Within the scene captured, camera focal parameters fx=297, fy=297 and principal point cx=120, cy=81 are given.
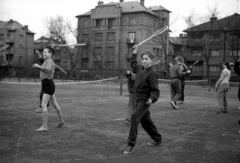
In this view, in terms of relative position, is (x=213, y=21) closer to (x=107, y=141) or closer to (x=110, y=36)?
(x=110, y=36)

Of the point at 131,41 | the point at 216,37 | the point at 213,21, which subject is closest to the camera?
the point at 213,21

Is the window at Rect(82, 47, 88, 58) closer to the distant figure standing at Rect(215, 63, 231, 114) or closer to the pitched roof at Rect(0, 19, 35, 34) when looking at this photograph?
the pitched roof at Rect(0, 19, 35, 34)

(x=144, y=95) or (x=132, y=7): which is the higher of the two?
(x=132, y=7)

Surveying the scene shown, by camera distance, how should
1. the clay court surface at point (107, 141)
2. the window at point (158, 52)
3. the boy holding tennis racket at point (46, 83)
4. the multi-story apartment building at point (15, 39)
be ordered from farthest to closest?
the multi-story apartment building at point (15, 39) → the window at point (158, 52) → the boy holding tennis racket at point (46, 83) → the clay court surface at point (107, 141)

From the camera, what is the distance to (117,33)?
65.7 meters

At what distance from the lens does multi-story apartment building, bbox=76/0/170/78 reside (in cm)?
6375

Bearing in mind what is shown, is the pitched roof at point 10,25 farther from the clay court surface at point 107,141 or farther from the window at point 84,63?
the clay court surface at point 107,141

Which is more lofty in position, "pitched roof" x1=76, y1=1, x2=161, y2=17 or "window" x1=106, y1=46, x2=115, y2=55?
"pitched roof" x1=76, y1=1, x2=161, y2=17

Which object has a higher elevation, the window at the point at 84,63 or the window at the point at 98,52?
the window at the point at 98,52

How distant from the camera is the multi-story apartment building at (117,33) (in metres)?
63.8

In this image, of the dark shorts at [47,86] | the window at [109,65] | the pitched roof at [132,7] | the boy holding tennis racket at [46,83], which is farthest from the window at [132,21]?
the dark shorts at [47,86]

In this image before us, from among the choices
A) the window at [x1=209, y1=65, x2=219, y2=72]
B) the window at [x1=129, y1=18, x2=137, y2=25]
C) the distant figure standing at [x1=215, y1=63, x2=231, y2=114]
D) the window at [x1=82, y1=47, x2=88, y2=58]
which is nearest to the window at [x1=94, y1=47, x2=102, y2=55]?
the window at [x1=82, y1=47, x2=88, y2=58]

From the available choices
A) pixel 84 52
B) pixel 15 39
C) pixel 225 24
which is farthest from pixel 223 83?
pixel 15 39

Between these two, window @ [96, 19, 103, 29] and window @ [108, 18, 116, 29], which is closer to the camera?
window @ [108, 18, 116, 29]
